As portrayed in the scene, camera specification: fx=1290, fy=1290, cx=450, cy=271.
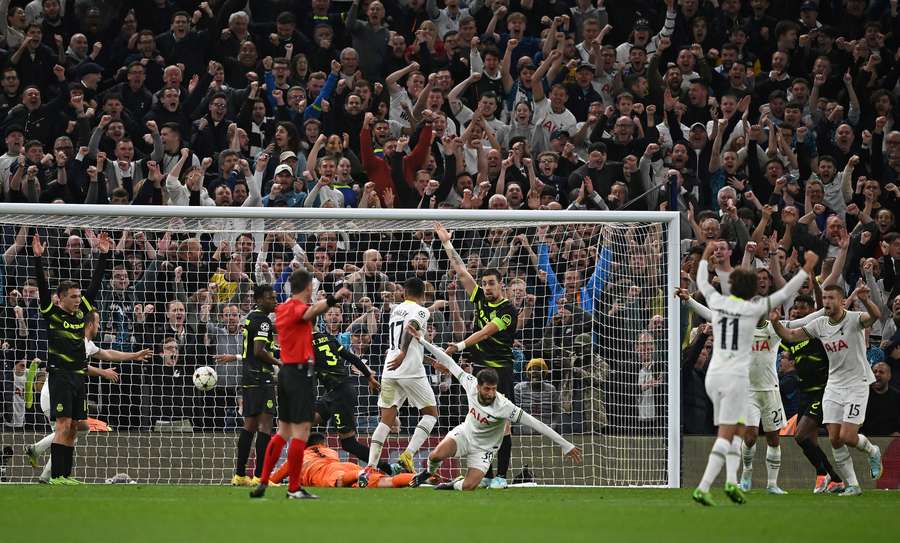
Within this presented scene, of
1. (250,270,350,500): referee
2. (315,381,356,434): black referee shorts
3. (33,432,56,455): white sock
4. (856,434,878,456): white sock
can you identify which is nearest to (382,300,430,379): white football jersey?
(315,381,356,434): black referee shorts

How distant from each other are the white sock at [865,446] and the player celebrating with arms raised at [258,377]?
6.64 meters

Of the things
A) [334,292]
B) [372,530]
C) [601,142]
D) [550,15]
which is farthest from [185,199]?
[372,530]

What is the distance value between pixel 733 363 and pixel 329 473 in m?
5.41

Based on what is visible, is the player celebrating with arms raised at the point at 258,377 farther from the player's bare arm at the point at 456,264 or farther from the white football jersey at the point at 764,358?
the white football jersey at the point at 764,358

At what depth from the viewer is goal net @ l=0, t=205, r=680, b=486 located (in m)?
15.5

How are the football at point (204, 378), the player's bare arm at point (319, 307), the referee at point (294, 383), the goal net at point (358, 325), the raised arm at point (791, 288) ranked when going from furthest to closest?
the goal net at point (358, 325)
the football at point (204, 378)
the referee at point (294, 383)
the player's bare arm at point (319, 307)
the raised arm at point (791, 288)

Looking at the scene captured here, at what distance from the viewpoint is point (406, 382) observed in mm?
14680

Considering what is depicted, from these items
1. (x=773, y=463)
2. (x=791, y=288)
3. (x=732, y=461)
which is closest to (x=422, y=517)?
(x=732, y=461)

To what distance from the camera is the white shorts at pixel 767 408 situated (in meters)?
14.2

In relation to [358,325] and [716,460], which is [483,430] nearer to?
[716,460]

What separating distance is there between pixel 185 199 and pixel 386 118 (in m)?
3.91

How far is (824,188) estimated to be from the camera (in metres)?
20.1

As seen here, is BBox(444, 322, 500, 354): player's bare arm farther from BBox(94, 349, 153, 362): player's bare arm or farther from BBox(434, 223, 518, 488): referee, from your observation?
BBox(94, 349, 153, 362): player's bare arm

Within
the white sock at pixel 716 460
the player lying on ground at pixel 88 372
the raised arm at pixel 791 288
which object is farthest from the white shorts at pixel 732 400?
the player lying on ground at pixel 88 372
